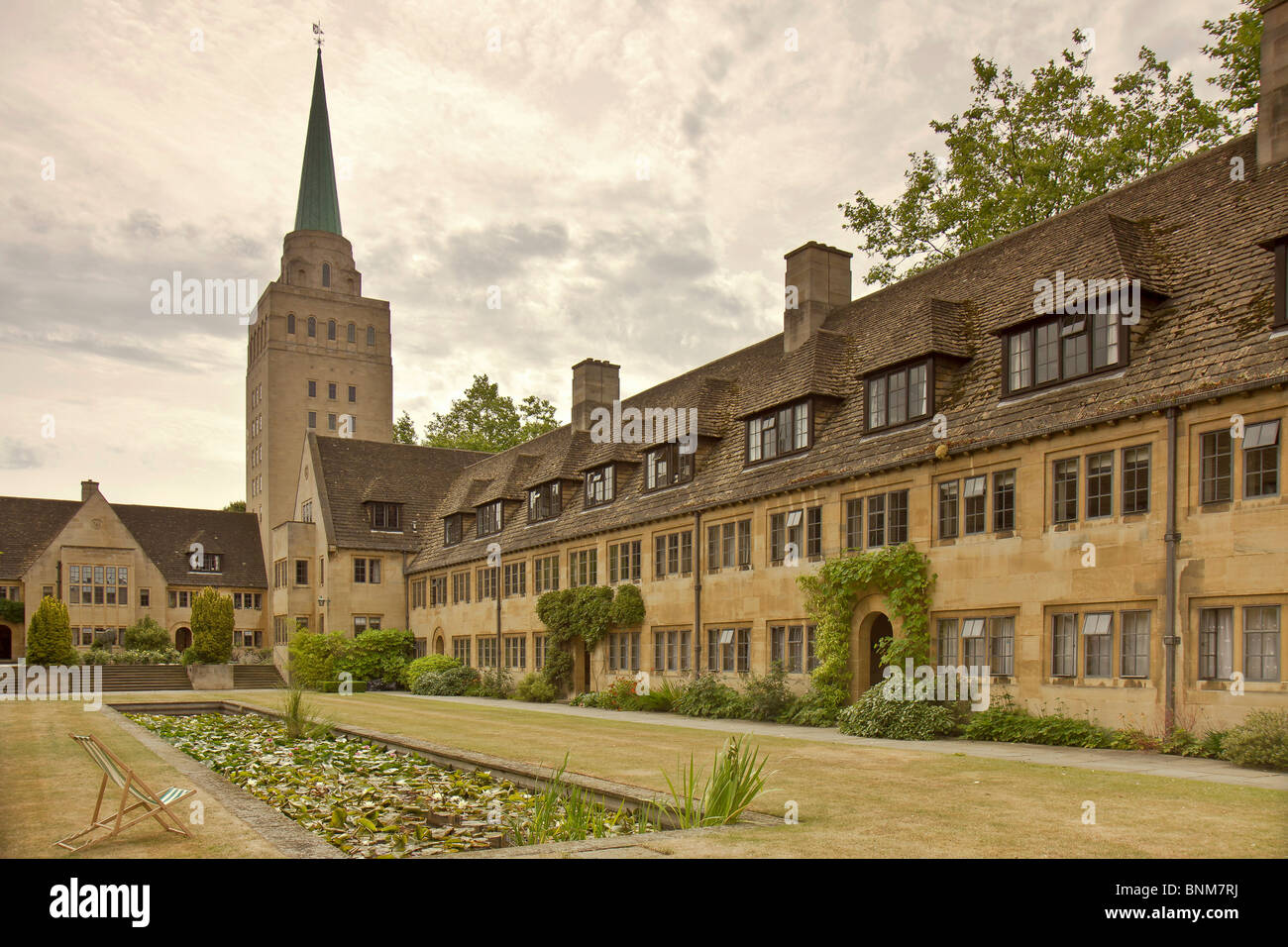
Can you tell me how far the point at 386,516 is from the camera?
55.0 metres

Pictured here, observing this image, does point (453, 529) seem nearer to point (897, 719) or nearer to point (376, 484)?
point (376, 484)

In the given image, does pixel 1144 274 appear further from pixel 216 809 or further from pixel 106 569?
pixel 106 569

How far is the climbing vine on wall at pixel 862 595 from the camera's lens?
22562mm

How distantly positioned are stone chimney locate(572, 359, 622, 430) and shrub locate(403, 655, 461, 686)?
37.7 feet

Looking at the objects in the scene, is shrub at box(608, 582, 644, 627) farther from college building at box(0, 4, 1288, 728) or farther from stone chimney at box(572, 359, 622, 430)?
stone chimney at box(572, 359, 622, 430)

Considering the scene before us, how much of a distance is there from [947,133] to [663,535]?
1975cm

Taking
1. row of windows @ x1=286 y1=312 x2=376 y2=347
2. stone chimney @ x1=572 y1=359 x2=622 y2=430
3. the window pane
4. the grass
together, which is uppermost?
row of windows @ x1=286 y1=312 x2=376 y2=347

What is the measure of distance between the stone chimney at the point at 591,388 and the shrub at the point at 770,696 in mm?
20024

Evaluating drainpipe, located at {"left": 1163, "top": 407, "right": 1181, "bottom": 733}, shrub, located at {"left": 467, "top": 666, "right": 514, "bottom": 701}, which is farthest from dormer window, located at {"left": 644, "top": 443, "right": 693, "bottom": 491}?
drainpipe, located at {"left": 1163, "top": 407, "right": 1181, "bottom": 733}

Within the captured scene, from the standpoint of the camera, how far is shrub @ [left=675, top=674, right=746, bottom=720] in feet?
88.6

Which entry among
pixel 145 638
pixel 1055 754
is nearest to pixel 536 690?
pixel 1055 754

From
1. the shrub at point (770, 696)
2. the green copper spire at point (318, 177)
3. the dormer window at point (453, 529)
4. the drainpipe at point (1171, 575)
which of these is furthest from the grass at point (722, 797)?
the green copper spire at point (318, 177)
